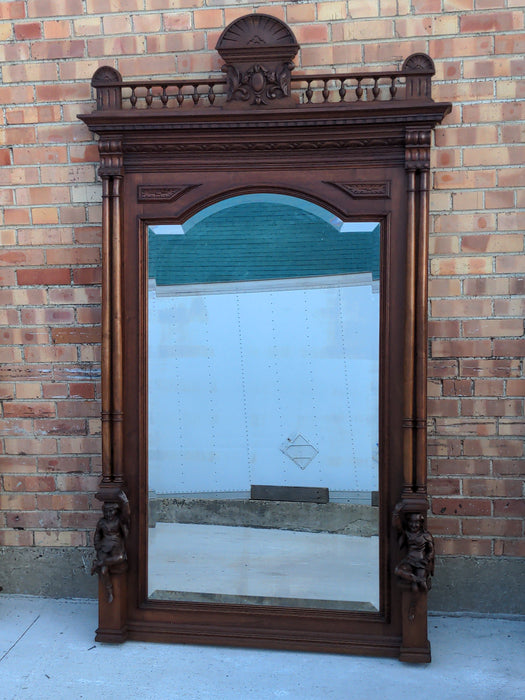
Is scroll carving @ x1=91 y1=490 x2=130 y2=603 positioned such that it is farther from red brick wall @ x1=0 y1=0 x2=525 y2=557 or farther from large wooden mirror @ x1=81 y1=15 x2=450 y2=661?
red brick wall @ x1=0 y1=0 x2=525 y2=557

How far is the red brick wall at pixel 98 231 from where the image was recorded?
290 centimetres

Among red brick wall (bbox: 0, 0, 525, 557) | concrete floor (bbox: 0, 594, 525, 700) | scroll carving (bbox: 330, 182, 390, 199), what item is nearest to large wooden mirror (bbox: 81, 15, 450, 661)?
scroll carving (bbox: 330, 182, 390, 199)

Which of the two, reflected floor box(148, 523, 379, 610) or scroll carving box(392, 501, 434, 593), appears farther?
reflected floor box(148, 523, 379, 610)

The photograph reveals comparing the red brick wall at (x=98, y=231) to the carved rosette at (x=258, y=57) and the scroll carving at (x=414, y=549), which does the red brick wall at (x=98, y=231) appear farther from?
the scroll carving at (x=414, y=549)

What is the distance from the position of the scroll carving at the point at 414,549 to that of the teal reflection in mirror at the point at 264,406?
0.51 feet

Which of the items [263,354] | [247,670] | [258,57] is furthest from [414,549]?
[258,57]

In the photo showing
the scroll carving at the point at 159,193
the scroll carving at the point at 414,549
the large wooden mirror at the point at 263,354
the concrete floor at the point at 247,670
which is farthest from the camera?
the scroll carving at the point at 159,193

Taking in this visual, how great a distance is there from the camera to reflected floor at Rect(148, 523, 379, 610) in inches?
112

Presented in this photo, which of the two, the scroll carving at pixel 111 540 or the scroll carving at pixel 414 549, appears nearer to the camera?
the scroll carving at pixel 414 549

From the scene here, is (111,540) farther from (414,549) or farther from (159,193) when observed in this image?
(159,193)

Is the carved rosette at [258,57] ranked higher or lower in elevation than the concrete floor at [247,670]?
higher

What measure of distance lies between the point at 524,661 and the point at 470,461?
86 centimetres

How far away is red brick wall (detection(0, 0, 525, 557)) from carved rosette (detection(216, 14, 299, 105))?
0.71 feet

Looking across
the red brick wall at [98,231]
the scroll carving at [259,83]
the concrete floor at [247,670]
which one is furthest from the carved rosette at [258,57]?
the concrete floor at [247,670]
